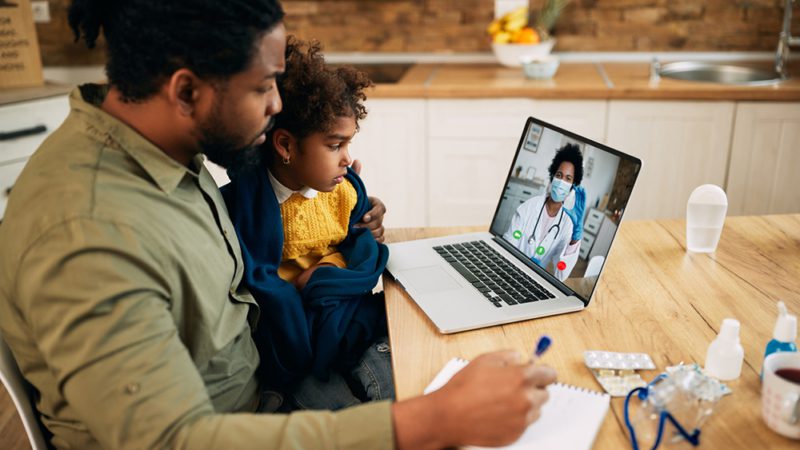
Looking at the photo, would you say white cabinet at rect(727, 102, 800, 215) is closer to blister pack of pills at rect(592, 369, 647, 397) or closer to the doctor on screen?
the doctor on screen

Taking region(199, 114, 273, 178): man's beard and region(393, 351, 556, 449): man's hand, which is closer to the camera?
region(393, 351, 556, 449): man's hand

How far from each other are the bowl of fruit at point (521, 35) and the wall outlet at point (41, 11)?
83.1 inches

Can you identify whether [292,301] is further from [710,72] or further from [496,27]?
[710,72]

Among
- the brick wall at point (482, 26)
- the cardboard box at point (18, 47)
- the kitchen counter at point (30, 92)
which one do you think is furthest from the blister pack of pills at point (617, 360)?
the cardboard box at point (18, 47)

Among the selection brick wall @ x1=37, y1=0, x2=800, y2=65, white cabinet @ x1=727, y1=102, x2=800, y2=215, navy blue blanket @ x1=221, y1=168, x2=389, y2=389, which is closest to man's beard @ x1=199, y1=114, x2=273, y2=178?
navy blue blanket @ x1=221, y1=168, x2=389, y2=389

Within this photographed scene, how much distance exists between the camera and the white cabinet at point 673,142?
271 centimetres

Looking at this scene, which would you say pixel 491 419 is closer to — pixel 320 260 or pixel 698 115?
pixel 320 260

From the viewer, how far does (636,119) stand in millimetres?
2740

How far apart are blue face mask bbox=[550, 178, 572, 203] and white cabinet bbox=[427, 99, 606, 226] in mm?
1475

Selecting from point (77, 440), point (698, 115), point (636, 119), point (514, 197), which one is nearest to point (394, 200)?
point (636, 119)

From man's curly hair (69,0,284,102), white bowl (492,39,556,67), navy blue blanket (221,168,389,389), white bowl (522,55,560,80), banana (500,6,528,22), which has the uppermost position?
man's curly hair (69,0,284,102)

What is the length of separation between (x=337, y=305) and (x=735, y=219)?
979mm

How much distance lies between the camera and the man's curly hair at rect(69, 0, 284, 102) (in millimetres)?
919

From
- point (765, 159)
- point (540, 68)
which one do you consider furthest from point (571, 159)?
point (765, 159)
